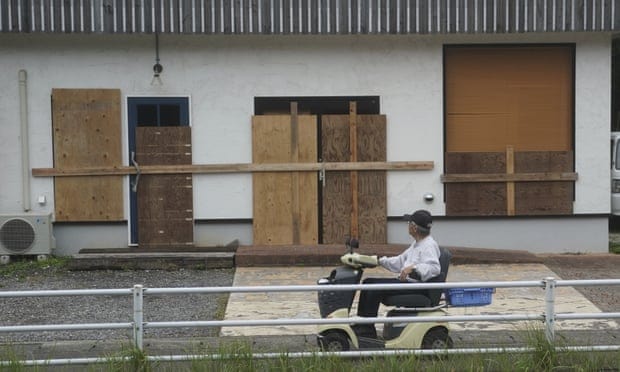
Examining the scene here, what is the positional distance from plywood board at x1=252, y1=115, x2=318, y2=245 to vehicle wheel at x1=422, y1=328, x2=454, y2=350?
237 inches

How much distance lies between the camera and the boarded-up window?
518 inches

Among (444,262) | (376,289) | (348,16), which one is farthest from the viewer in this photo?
Result: (348,16)

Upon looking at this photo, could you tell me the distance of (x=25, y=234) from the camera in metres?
12.4

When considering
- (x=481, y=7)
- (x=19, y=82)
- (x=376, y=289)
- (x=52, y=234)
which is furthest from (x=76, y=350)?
(x=481, y=7)

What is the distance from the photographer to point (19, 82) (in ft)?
41.9

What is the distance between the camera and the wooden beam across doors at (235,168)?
42.1 feet

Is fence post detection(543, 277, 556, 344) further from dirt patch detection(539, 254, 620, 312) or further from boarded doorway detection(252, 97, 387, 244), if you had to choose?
boarded doorway detection(252, 97, 387, 244)

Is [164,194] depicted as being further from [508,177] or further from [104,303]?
[508,177]

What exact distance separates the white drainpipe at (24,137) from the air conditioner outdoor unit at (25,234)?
506 mm

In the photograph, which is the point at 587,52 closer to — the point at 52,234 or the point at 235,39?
the point at 235,39

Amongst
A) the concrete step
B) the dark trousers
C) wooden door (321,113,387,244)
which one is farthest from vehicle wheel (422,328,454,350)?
wooden door (321,113,387,244)

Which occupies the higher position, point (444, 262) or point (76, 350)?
point (444, 262)

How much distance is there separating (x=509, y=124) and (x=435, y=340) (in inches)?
273

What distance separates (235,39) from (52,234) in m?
4.34
